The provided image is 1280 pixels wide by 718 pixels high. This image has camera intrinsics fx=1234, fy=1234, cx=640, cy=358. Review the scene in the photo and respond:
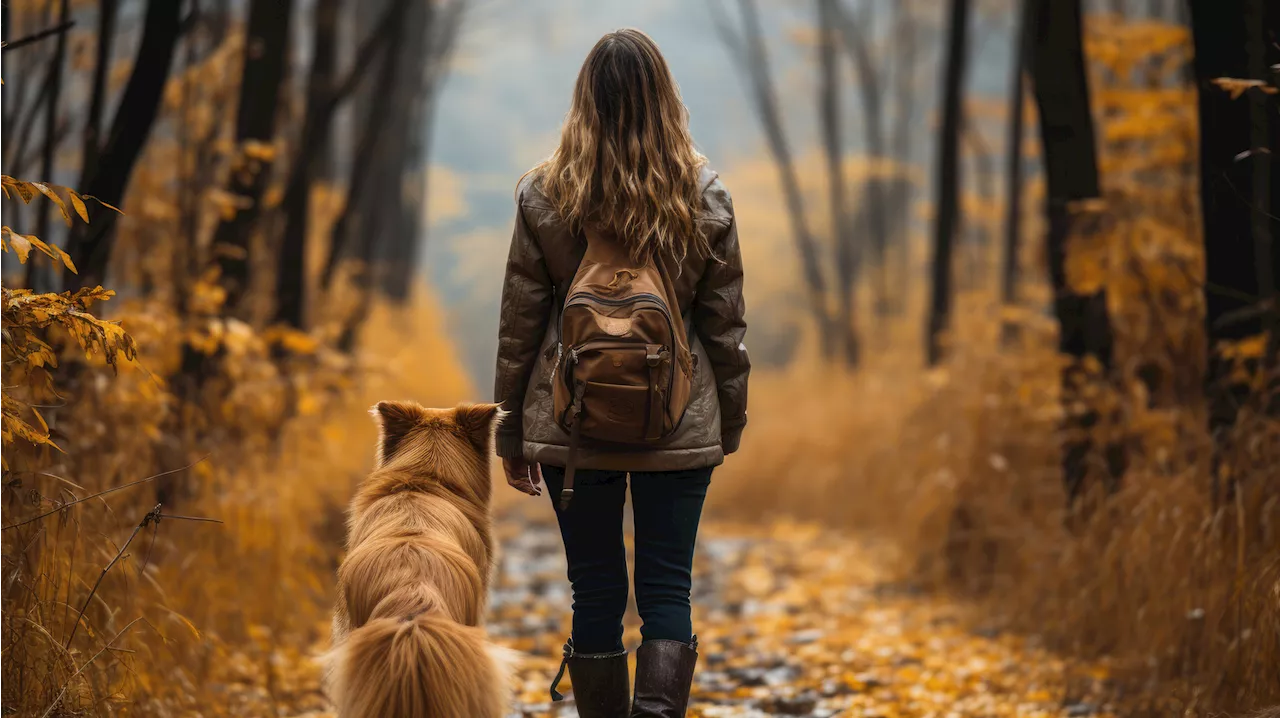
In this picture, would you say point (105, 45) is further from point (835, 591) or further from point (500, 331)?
point (835, 591)

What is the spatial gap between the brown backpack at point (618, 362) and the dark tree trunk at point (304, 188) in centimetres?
482

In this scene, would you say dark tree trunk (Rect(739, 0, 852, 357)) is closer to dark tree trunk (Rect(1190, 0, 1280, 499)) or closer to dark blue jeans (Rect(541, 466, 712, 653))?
dark tree trunk (Rect(1190, 0, 1280, 499))

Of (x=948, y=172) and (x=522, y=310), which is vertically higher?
(x=948, y=172)

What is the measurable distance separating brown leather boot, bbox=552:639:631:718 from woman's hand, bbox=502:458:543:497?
0.49m

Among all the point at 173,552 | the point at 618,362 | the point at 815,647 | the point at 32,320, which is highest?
the point at 32,320

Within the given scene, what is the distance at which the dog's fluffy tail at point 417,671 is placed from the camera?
2775mm

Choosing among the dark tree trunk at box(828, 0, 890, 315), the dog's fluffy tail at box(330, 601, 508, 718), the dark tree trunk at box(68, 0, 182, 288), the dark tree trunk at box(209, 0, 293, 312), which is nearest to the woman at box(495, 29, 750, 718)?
the dog's fluffy tail at box(330, 601, 508, 718)

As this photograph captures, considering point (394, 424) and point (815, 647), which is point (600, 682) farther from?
point (815, 647)

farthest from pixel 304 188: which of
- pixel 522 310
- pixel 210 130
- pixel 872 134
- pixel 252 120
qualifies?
pixel 872 134

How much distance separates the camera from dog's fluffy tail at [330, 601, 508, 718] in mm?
2775

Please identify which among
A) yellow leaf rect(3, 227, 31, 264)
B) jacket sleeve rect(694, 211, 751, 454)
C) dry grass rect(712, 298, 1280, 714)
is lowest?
dry grass rect(712, 298, 1280, 714)

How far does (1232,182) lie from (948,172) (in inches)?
220

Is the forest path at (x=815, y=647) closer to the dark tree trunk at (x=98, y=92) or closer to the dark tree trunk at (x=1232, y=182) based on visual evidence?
the dark tree trunk at (x=1232, y=182)

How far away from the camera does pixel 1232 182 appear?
479cm
